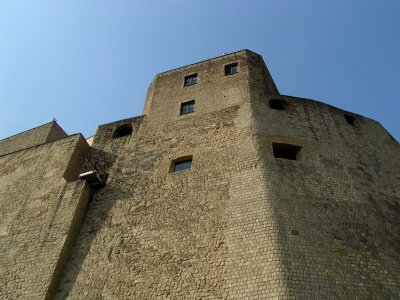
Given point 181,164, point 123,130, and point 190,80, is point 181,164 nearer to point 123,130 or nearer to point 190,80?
point 123,130

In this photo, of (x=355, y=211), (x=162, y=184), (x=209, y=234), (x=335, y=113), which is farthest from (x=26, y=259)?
(x=335, y=113)

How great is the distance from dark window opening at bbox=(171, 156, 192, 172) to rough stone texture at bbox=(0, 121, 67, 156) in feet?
27.1

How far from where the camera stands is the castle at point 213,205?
8070mm

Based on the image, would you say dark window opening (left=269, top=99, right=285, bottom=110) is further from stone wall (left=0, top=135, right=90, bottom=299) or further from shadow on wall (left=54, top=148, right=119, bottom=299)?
stone wall (left=0, top=135, right=90, bottom=299)

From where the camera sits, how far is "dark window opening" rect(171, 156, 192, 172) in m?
11.5

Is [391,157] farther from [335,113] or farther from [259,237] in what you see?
[259,237]

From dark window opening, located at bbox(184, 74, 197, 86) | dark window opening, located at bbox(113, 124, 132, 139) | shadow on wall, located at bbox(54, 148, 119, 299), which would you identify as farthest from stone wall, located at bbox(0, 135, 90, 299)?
dark window opening, located at bbox(184, 74, 197, 86)

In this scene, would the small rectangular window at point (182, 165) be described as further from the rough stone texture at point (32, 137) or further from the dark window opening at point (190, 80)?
the rough stone texture at point (32, 137)

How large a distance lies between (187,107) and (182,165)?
323cm

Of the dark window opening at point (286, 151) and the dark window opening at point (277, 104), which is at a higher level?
the dark window opening at point (277, 104)

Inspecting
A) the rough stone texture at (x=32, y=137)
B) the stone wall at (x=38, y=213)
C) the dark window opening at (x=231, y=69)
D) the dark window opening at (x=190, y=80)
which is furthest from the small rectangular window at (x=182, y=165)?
the rough stone texture at (x=32, y=137)

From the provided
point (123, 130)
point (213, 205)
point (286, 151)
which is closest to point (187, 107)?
point (123, 130)

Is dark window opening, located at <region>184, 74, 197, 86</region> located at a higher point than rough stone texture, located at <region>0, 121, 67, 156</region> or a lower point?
higher

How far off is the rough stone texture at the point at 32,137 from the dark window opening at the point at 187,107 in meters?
7.08
